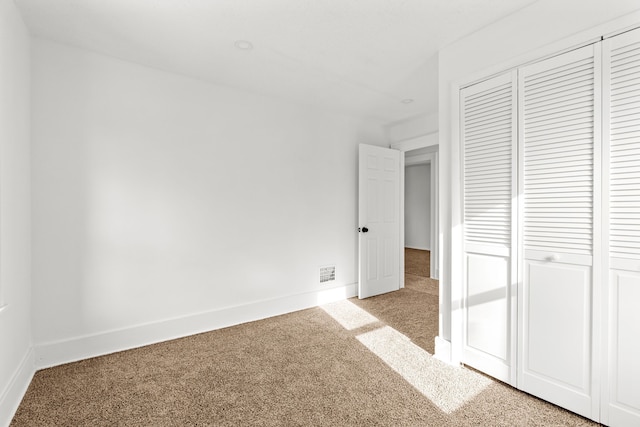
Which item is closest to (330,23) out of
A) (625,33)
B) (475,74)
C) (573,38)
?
(475,74)

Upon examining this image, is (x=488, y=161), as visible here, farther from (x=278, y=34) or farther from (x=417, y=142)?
(x=417, y=142)

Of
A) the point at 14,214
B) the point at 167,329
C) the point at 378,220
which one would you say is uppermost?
the point at 14,214

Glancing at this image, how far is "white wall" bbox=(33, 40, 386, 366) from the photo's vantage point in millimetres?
2393

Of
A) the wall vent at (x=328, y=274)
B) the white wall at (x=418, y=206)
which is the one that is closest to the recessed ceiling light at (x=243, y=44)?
the wall vent at (x=328, y=274)

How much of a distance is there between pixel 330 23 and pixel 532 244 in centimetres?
200

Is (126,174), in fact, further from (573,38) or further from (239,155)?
(573,38)

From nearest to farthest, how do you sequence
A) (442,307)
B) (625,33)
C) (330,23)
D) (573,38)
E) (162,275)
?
(625,33)
(573,38)
(330,23)
(442,307)
(162,275)

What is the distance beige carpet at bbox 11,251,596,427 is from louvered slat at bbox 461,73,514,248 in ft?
3.37

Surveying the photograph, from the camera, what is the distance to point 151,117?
2.79m

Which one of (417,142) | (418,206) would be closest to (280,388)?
(417,142)

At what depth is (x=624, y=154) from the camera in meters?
1.60

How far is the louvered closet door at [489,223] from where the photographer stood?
205 centimetres

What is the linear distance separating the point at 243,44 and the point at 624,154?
255cm

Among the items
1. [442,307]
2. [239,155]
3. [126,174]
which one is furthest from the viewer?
[239,155]
